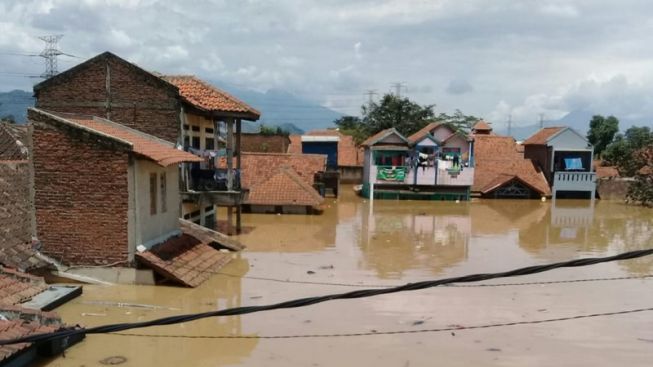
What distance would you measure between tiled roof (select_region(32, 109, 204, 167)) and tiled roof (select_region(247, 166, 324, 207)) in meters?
10.7

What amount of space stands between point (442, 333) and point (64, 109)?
41.5ft

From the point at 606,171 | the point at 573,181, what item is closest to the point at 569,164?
the point at 573,181

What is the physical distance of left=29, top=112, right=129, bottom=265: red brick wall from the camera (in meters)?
11.7

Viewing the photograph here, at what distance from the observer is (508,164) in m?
38.0

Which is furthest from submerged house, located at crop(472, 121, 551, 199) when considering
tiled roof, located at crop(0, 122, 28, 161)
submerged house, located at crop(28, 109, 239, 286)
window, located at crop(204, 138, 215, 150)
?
submerged house, located at crop(28, 109, 239, 286)

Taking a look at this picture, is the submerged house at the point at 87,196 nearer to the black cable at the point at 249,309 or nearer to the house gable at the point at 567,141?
the black cable at the point at 249,309

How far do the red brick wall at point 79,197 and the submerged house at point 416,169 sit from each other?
23.4 meters

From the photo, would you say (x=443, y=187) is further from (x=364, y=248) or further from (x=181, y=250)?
(x=181, y=250)

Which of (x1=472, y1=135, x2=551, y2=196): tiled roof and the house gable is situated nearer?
(x1=472, y1=135, x2=551, y2=196): tiled roof

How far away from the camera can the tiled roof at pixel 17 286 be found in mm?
8998

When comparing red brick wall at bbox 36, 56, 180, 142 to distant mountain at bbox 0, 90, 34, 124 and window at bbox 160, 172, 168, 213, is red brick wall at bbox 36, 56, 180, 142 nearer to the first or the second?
window at bbox 160, 172, 168, 213

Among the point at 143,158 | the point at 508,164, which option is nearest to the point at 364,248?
the point at 143,158

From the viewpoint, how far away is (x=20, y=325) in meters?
7.38

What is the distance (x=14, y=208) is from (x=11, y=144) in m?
11.8
